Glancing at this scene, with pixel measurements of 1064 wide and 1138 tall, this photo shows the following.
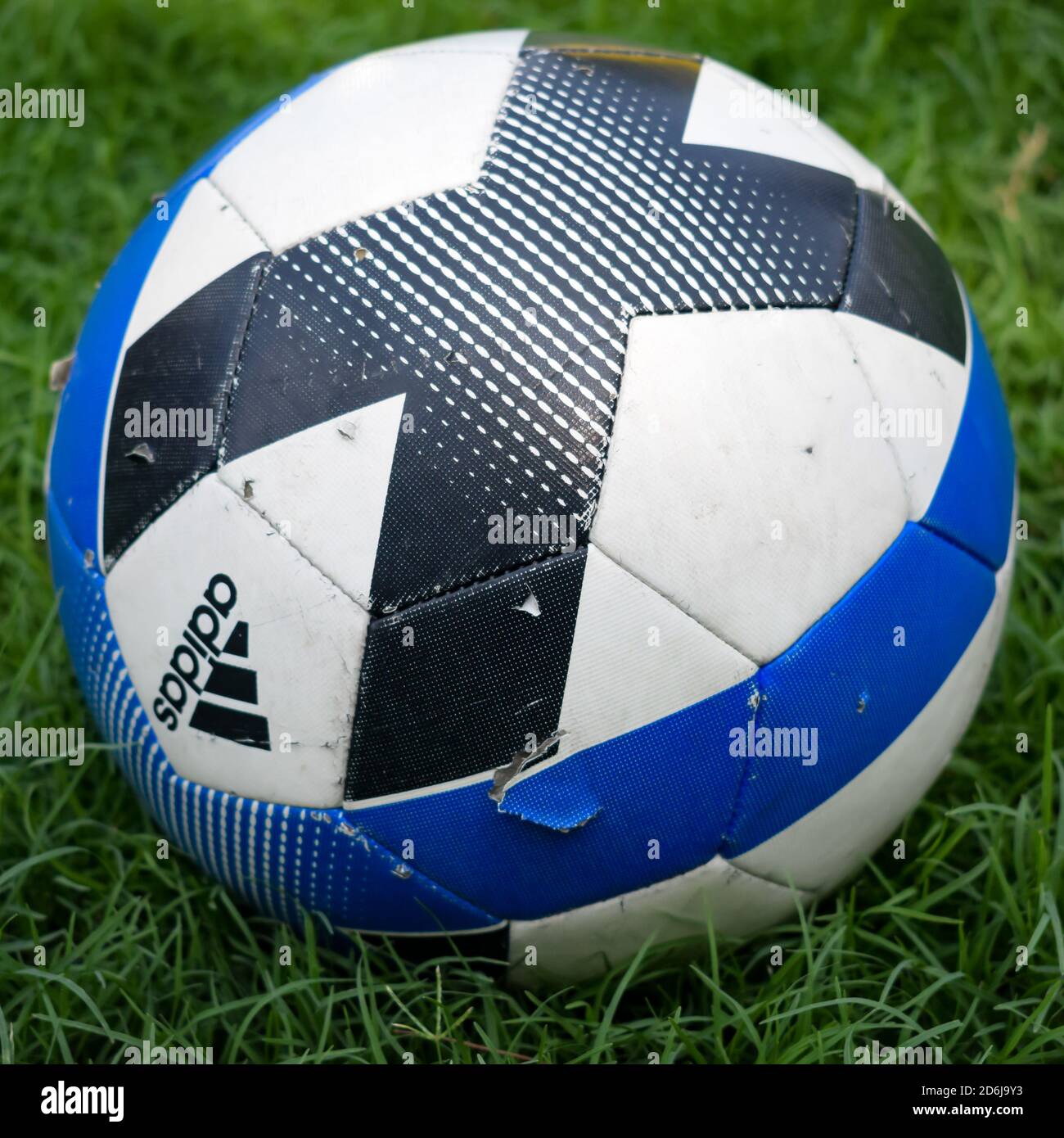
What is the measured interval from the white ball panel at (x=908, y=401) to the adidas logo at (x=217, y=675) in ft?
3.39

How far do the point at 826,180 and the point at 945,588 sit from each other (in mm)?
719

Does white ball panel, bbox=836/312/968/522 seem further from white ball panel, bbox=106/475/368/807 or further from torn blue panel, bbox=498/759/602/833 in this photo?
white ball panel, bbox=106/475/368/807

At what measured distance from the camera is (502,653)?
1.88m

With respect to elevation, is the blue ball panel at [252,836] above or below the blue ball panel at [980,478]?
below

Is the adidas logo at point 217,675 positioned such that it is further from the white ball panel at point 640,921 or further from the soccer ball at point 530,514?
the white ball panel at point 640,921

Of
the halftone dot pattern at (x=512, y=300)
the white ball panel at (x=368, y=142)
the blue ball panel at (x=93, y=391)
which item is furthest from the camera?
the blue ball panel at (x=93, y=391)

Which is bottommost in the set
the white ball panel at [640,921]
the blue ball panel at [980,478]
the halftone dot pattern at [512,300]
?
the white ball panel at [640,921]

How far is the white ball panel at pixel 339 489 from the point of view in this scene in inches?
74.2

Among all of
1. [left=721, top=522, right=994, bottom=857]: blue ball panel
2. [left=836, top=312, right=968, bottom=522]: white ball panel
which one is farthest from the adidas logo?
[left=836, top=312, right=968, bottom=522]: white ball panel

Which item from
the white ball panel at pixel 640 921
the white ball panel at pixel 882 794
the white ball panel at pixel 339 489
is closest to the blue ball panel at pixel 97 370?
the white ball panel at pixel 339 489

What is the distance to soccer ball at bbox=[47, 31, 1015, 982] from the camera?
189 cm

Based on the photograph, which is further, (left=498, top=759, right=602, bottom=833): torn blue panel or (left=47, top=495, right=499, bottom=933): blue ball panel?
(left=47, top=495, right=499, bottom=933): blue ball panel

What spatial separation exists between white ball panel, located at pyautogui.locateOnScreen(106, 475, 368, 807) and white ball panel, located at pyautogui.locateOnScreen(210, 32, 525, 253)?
470 mm
